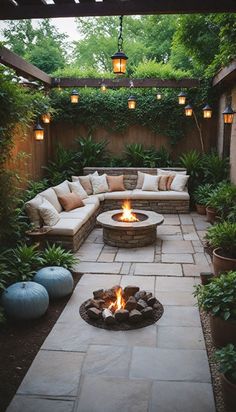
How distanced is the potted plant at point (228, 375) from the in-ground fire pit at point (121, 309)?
4.18 feet

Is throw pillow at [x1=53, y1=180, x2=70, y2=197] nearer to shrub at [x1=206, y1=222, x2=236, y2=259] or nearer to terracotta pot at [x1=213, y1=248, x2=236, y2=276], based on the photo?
shrub at [x1=206, y1=222, x2=236, y2=259]

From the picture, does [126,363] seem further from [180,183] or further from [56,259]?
[180,183]

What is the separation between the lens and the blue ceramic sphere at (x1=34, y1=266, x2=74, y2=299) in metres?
4.23

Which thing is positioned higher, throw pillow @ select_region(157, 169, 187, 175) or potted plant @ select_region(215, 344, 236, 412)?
throw pillow @ select_region(157, 169, 187, 175)

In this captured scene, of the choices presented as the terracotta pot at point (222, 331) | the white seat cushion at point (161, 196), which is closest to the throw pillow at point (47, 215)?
the white seat cushion at point (161, 196)

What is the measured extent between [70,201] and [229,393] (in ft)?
16.2

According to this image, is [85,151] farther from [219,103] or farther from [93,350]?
[93,350]

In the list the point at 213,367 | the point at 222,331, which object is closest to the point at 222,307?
the point at 222,331

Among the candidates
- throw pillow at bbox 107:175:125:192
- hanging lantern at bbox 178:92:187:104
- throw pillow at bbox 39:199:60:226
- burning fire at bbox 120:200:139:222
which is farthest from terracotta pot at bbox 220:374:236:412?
hanging lantern at bbox 178:92:187:104

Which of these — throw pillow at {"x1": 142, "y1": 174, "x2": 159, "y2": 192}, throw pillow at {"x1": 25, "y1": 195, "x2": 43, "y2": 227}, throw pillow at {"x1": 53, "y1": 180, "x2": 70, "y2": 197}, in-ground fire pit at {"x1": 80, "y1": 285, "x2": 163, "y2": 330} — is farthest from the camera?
throw pillow at {"x1": 142, "y1": 174, "x2": 159, "y2": 192}

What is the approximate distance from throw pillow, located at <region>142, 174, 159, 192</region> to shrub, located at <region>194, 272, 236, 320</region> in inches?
217

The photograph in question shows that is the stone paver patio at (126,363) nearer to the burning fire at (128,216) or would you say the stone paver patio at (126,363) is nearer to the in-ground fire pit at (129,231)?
the in-ground fire pit at (129,231)

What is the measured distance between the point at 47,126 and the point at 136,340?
24.3 feet

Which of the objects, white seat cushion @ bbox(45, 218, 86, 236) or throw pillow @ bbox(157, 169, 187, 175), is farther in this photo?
throw pillow @ bbox(157, 169, 187, 175)
